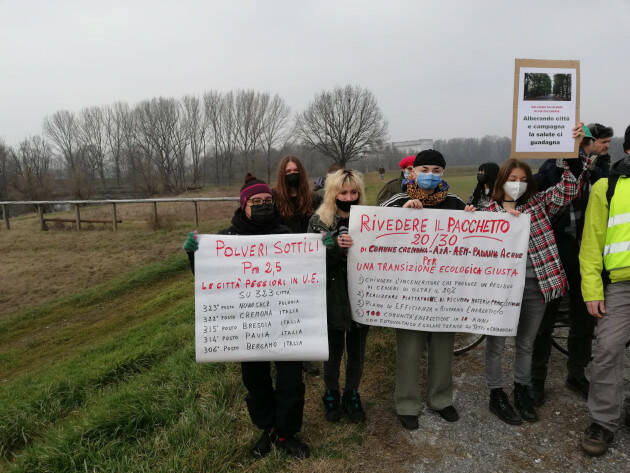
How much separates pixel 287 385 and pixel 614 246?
2.50m

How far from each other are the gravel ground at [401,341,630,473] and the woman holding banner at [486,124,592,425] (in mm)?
162

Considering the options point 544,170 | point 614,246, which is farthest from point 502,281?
point 544,170

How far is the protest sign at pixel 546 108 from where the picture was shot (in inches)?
117

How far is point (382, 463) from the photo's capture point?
9.11 ft

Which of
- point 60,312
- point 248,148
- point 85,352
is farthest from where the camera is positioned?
point 248,148

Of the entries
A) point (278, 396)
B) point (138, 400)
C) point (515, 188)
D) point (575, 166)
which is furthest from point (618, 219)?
point (138, 400)

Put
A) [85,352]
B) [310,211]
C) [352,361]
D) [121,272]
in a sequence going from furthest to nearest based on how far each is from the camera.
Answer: [121,272]
[85,352]
[310,211]
[352,361]

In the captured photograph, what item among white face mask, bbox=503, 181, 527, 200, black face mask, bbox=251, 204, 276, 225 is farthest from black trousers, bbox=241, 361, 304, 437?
white face mask, bbox=503, 181, 527, 200

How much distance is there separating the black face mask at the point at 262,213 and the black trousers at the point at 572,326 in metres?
2.45

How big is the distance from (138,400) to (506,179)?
3.62 meters

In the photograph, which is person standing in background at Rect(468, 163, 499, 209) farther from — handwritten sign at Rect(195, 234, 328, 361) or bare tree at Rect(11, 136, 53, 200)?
bare tree at Rect(11, 136, 53, 200)

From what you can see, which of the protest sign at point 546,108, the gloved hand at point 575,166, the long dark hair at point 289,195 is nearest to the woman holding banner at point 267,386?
the long dark hair at point 289,195

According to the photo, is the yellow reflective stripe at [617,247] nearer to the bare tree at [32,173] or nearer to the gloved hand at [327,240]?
the gloved hand at [327,240]

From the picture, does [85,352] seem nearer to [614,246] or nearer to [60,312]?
[60,312]
